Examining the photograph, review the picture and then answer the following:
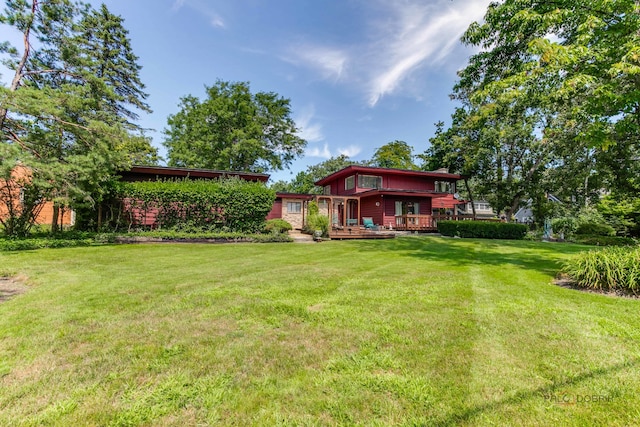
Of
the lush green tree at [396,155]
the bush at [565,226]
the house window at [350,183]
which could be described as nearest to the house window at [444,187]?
the house window at [350,183]

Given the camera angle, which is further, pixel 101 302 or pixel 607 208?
pixel 607 208

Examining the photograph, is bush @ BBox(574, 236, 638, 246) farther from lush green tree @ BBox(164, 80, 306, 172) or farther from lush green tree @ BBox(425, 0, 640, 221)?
lush green tree @ BBox(164, 80, 306, 172)

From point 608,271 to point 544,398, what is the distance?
4.42 m

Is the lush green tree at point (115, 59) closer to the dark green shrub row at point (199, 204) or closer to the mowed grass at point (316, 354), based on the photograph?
the dark green shrub row at point (199, 204)

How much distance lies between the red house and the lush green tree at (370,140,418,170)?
14.5m

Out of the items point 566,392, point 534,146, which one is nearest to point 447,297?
point 566,392

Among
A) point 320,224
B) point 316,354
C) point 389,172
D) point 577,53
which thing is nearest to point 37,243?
point 320,224

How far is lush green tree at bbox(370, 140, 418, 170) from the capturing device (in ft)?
127

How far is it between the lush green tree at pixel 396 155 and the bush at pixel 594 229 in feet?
75.7

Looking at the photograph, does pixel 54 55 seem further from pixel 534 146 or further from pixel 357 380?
pixel 534 146

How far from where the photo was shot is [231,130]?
2897 centimetres

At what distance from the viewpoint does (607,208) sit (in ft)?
54.9

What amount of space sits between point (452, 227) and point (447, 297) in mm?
14199

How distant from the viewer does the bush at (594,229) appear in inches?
633
